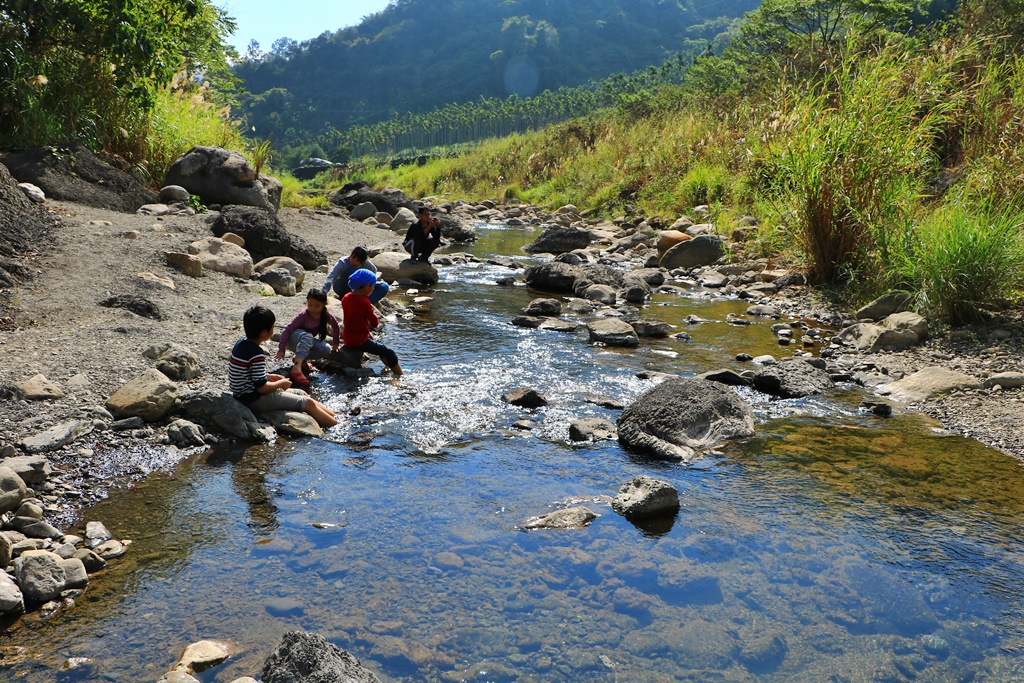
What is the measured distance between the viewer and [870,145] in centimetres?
1041

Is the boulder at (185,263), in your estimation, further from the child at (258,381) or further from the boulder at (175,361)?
the child at (258,381)

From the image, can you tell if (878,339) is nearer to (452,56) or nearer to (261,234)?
(261,234)

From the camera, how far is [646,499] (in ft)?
15.9

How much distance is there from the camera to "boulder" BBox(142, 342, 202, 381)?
673 centimetres

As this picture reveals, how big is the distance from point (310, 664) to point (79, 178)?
1248 centimetres

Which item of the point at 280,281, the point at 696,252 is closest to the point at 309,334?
the point at 280,281

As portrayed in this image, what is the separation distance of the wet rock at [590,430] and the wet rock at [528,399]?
602mm

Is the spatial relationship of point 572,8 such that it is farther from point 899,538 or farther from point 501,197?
point 899,538

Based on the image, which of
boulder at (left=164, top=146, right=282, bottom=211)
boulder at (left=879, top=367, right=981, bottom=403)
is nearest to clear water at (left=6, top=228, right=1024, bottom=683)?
boulder at (left=879, top=367, right=981, bottom=403)

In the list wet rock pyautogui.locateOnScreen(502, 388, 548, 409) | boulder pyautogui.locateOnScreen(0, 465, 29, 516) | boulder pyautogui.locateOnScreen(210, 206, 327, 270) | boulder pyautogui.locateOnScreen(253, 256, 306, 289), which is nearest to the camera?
boulder pyautogui.locateOnScreen(0, 465, 29, 516)

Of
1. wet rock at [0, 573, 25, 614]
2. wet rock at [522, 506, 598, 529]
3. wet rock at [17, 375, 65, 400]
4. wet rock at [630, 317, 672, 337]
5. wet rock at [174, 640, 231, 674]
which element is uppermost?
wet rock at [17, 375, 65, 400]

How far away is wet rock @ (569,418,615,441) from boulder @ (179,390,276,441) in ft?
8.14

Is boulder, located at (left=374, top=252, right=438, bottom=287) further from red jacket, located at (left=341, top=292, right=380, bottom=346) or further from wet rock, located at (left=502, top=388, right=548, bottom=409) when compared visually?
wet rock, located at (left=502, top=388, right=548, bottom=409)

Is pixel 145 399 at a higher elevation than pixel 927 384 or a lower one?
higher
